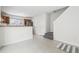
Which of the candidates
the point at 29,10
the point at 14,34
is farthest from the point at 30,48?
the point at 29,10

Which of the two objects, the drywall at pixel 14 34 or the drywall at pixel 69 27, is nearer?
the drywall at pixel 14 34

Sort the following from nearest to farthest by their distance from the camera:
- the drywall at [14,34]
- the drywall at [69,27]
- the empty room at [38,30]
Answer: the empty room at [38,30], the drywall at [14,34], the drywall at [69,27]

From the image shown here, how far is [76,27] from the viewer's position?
14.4 feet

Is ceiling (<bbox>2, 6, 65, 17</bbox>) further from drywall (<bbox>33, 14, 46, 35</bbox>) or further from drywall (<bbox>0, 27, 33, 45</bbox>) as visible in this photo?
drywall (<bbox>0, 27, 33, 45</bbox>)

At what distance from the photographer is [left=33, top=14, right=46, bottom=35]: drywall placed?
777cm

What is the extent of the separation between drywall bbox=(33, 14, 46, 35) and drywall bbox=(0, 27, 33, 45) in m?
1.35

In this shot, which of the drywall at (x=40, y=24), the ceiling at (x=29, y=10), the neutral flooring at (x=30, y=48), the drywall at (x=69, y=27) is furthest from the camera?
the drywall at (x=40, y=24)

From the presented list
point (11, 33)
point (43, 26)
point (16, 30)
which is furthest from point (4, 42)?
point (43, 26)

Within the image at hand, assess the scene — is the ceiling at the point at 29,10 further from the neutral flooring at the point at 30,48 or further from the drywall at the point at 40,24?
the neutral flooring at the point at 30,48

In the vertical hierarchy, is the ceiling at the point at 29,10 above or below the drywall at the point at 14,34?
above

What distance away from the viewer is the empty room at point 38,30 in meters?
3.95

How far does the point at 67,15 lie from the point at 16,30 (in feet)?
9.42

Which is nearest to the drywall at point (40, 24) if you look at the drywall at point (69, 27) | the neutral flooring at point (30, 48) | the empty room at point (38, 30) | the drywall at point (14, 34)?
the empty room at point (38, 30)

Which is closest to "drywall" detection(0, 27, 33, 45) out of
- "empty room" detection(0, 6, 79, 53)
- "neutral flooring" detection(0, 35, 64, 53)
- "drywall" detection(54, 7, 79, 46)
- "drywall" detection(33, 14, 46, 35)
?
"empty room" detection(0, 6, 79, 53)
